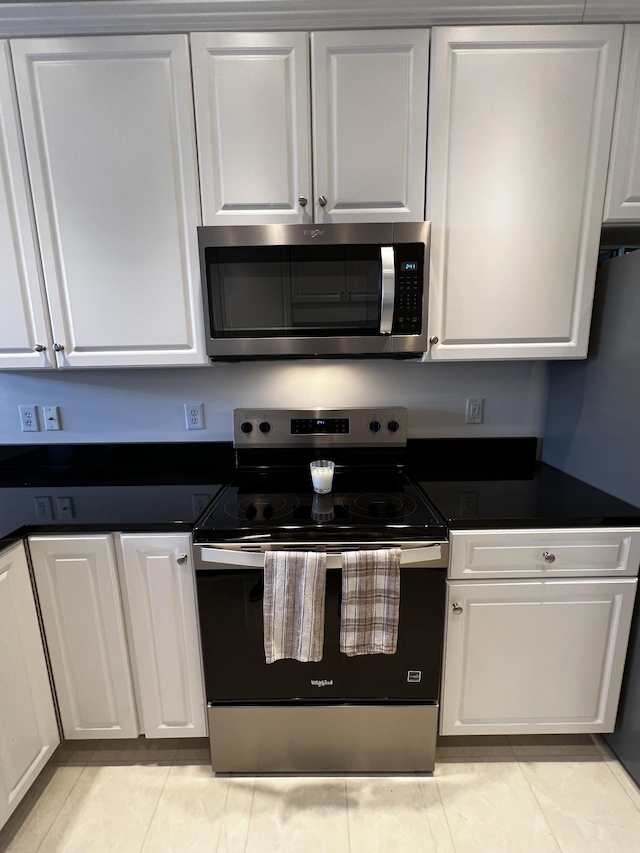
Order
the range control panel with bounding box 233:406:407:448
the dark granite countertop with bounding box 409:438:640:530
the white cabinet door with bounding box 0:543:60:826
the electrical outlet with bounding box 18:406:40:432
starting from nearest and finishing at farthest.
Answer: the white cabinet door with bounding box 0:543:60:826 → the dark granite countertop with bounding box 409:438:640:530 → the range control panel with bounding box 233:406:407:448 → the electrical outlet with bounding box 18:406:40:432

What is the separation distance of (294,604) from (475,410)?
116 centimetres

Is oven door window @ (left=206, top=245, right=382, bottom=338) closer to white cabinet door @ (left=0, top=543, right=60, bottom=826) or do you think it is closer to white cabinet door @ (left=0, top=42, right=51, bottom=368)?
white cabinet door @ (left=0, top=42, right=51, bottom=368)

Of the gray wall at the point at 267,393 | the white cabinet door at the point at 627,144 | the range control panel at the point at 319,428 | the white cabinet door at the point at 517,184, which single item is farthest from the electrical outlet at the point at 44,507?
the white cabinet door at the point at 627,144

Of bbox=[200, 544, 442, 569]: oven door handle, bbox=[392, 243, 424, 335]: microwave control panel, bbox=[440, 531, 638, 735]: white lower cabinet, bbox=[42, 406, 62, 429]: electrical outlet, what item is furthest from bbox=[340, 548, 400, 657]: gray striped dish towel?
bbox=[42, 406, 62, 429]: electrical outlet

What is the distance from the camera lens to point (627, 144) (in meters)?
1.36

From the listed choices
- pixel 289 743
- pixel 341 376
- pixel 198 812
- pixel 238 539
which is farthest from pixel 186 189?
pixel 198 812

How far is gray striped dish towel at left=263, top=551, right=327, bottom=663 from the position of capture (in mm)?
1223

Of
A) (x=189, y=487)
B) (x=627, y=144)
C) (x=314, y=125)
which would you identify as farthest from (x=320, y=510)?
(x=627, y=144)

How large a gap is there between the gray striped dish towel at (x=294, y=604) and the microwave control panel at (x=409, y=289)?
32.1 inches

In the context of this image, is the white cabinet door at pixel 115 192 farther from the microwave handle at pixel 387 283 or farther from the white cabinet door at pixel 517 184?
the white cabinet door at pixel 517 184

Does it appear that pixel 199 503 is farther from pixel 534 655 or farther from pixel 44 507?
pixel 534 655

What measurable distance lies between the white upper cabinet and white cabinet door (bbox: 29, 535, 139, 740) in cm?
120

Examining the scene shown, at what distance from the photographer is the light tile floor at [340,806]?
4.06ft

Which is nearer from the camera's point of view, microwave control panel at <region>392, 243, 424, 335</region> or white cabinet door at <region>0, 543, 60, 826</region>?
white cabinet door at <region>0, 543, 60, 826</region>
